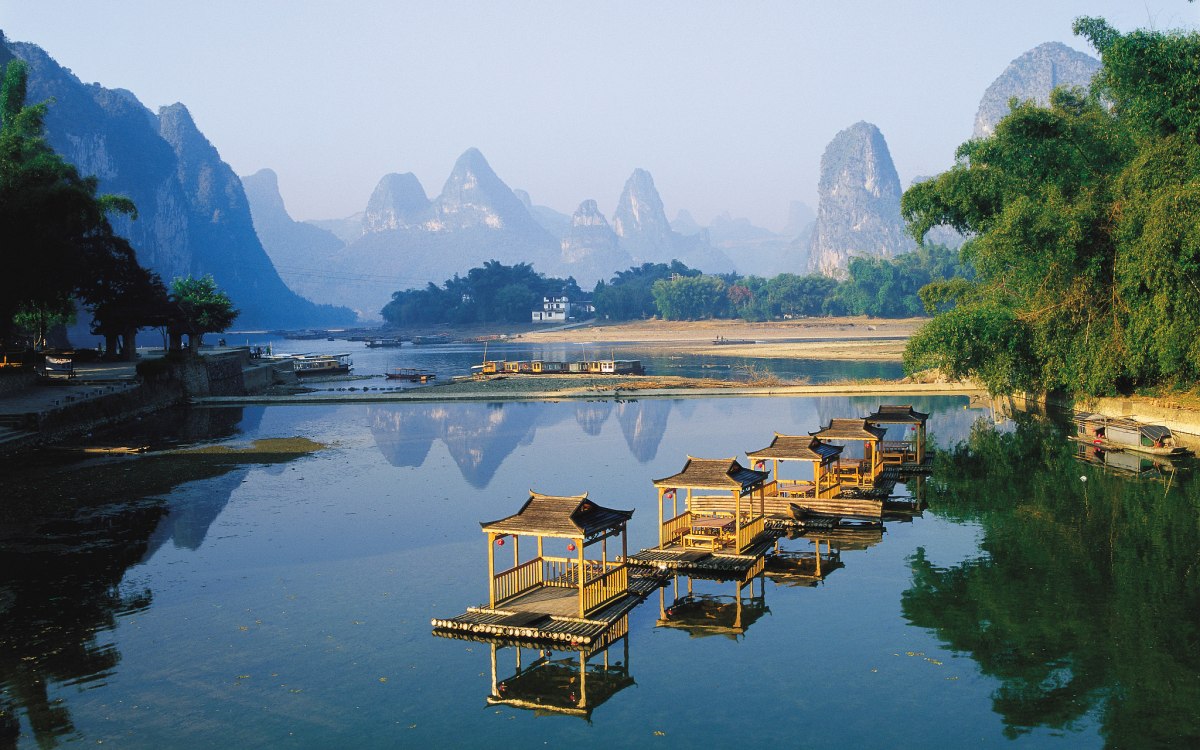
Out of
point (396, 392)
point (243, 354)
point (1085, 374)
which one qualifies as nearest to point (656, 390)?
point (396, 392)

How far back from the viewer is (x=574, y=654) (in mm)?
19859

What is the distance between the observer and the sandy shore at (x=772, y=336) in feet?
392

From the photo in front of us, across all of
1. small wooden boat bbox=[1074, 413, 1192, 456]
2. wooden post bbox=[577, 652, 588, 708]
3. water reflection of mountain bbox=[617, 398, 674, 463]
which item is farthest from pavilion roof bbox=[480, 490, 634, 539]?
small wooden boat bbox=[1074, 413, 1192, 456]

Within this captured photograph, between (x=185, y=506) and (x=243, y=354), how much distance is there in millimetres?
58251

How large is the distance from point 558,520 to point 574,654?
2803 mm

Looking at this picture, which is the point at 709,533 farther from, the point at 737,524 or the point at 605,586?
the point at 605,586

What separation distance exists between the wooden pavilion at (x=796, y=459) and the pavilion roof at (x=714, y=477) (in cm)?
358

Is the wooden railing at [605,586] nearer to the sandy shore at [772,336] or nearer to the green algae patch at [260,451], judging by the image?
the green algae patch at [260,451]

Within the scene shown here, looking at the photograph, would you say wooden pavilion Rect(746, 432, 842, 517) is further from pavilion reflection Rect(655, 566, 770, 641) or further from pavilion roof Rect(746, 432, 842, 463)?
pavilion reflection Rect(655, 566, 770, 641)

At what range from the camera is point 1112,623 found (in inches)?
812

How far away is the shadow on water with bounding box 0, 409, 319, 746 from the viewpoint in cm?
1894

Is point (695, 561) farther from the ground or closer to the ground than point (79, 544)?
farther from the ground

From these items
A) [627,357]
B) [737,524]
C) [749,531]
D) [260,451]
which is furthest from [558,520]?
[627,357]

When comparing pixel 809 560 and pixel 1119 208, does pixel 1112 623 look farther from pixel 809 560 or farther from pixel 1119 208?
pixel 1119 208
